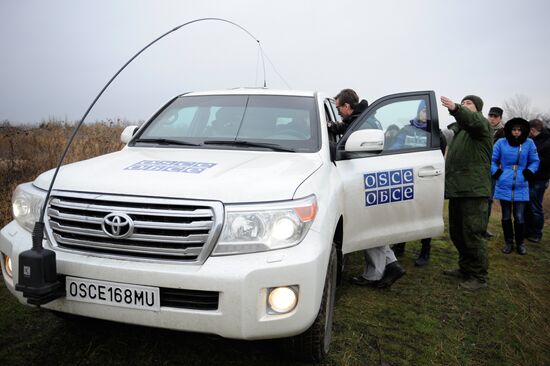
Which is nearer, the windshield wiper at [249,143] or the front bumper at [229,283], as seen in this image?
the front bumper at [229,283]

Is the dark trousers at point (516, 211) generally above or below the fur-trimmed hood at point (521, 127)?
below

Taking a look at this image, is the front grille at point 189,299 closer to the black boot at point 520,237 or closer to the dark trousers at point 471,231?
the dark trousers at point 471,231

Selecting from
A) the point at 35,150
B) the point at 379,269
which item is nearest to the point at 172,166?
the point at 379,269

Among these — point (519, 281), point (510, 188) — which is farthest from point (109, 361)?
point (510, 188)

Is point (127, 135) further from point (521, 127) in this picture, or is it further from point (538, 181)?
point (538, 181)

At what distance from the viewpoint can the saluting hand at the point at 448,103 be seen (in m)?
3.59

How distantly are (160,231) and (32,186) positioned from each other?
100 cm

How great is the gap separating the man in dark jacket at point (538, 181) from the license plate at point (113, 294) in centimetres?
612

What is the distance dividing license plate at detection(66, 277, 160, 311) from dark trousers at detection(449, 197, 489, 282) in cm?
318

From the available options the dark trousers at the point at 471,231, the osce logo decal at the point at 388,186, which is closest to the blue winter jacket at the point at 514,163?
the dark trousers at the point at 471,231

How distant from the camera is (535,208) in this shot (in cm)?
620

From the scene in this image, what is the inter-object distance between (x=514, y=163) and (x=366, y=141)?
3.83 metres

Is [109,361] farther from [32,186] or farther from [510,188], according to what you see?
[510,188]

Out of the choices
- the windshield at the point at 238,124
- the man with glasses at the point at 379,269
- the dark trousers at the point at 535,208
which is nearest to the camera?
the windshield at the point at 238,124
